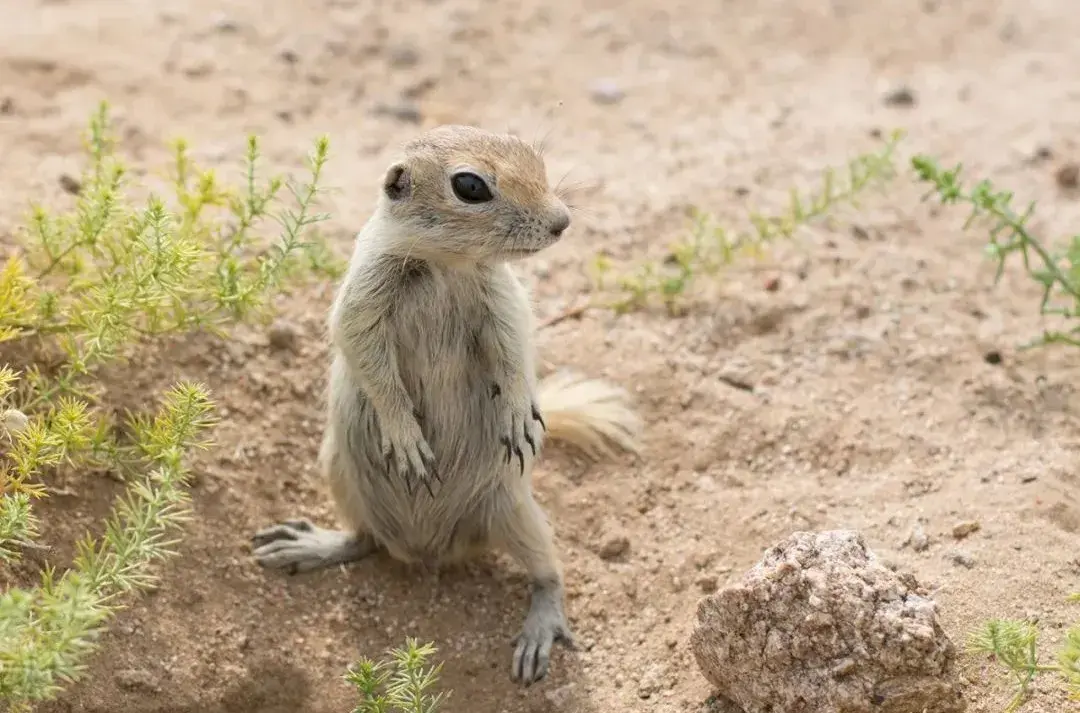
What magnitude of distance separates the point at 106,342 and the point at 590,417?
4.86ft

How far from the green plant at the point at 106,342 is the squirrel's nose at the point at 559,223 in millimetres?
631

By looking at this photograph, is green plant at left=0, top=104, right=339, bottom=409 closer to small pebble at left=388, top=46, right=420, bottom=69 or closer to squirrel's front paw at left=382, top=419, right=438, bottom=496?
squirrel's front paw at left=382, top=419, right=438, bottom=496

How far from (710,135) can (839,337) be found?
1.63m

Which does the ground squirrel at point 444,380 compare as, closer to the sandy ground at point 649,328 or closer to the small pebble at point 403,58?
the sandy ground at point 649,328

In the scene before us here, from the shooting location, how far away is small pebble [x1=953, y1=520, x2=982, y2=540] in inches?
132

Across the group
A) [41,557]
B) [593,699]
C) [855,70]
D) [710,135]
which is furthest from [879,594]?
[855,70]

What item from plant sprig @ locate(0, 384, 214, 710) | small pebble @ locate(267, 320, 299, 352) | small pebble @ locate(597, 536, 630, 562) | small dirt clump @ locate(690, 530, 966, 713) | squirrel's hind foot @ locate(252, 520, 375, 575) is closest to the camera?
plant sprig @ locate(0, 384, 214, 710)

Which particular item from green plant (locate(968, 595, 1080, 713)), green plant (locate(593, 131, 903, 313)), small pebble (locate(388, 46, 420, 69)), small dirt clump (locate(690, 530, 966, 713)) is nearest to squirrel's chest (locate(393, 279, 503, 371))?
small dirt clump (locate(690, 530, 966, 713))

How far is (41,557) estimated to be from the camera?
3156 millimetres

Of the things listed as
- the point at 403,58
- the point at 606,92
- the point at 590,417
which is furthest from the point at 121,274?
the point at 606,92

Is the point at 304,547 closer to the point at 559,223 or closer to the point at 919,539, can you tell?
the point at 559,223

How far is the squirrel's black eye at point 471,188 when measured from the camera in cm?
308

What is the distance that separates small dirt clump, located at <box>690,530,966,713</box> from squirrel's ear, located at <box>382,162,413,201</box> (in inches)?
50.2

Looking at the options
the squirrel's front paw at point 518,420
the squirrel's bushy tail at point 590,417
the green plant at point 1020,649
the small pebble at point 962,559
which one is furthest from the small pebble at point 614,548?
the green plant at point 1020,649
